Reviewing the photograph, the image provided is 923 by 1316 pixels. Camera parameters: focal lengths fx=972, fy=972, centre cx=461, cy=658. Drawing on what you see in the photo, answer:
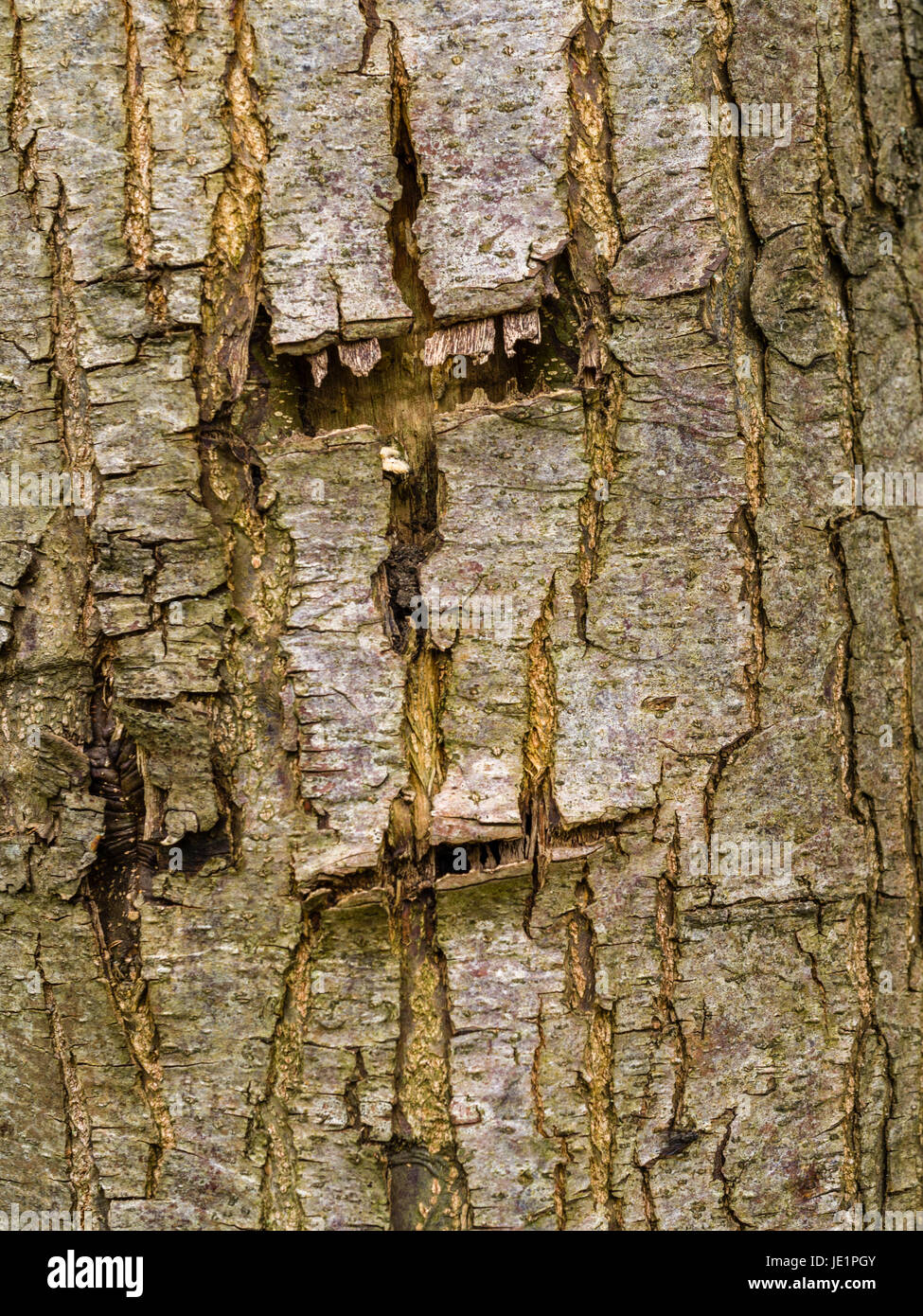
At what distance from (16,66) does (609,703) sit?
1.20 m

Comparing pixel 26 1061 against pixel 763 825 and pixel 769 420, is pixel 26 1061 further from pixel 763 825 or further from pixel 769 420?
pixel 769 420

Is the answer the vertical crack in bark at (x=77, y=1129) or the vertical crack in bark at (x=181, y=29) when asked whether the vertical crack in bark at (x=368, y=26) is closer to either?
the vertical crack in bark at (x=181, y=29)

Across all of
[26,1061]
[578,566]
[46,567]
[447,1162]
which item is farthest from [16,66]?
[447,1162]

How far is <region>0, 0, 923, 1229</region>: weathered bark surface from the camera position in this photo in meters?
1.30

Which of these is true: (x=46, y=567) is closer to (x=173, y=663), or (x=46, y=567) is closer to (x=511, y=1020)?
(x=173, y=663)

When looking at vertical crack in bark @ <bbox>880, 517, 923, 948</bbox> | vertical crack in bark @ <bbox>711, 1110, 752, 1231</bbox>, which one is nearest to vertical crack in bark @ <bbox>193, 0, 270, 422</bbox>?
vertical crack in bark @ <bbox>880, 517, 923, 948</bbox>

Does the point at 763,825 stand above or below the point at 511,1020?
above

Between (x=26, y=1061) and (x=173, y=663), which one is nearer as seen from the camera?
(x=173, y=663)

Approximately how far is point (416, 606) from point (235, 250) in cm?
54

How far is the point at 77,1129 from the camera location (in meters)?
1.42

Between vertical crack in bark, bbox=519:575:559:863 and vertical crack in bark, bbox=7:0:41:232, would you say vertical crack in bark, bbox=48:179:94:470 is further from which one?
vertical crack in bark, bbox=519:575:559:863

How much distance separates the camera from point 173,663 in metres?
1.33

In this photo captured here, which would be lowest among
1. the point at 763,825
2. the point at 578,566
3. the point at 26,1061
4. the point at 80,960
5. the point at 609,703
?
the point at 26,1061

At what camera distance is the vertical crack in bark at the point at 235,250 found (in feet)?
4.24
